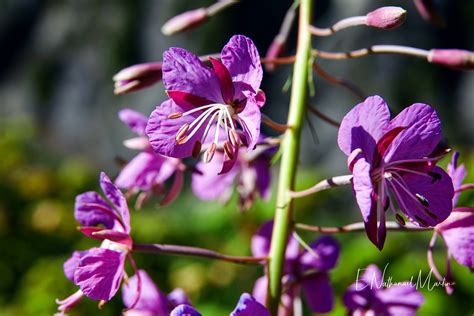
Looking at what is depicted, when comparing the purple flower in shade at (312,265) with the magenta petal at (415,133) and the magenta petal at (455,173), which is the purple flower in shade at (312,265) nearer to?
the magenta petal at (455,173)

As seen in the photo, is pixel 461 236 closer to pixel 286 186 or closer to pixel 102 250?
pixel 286 186

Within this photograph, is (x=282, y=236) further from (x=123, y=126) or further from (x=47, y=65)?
(x=47, y=65)

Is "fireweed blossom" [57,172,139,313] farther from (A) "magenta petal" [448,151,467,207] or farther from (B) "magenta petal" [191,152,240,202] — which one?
(A) "magenta petal" [448,151,467,207]

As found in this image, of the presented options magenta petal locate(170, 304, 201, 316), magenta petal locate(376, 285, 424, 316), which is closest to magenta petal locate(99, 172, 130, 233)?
magenta petal locate(170, 304, 201, 316)

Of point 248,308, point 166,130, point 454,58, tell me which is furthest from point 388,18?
point 248,308

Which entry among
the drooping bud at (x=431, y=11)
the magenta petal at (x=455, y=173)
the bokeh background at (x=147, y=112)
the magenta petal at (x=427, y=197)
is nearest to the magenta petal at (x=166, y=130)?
the magenta petal at (x=427, y=197)

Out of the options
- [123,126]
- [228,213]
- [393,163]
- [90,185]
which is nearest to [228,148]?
[393,163]
